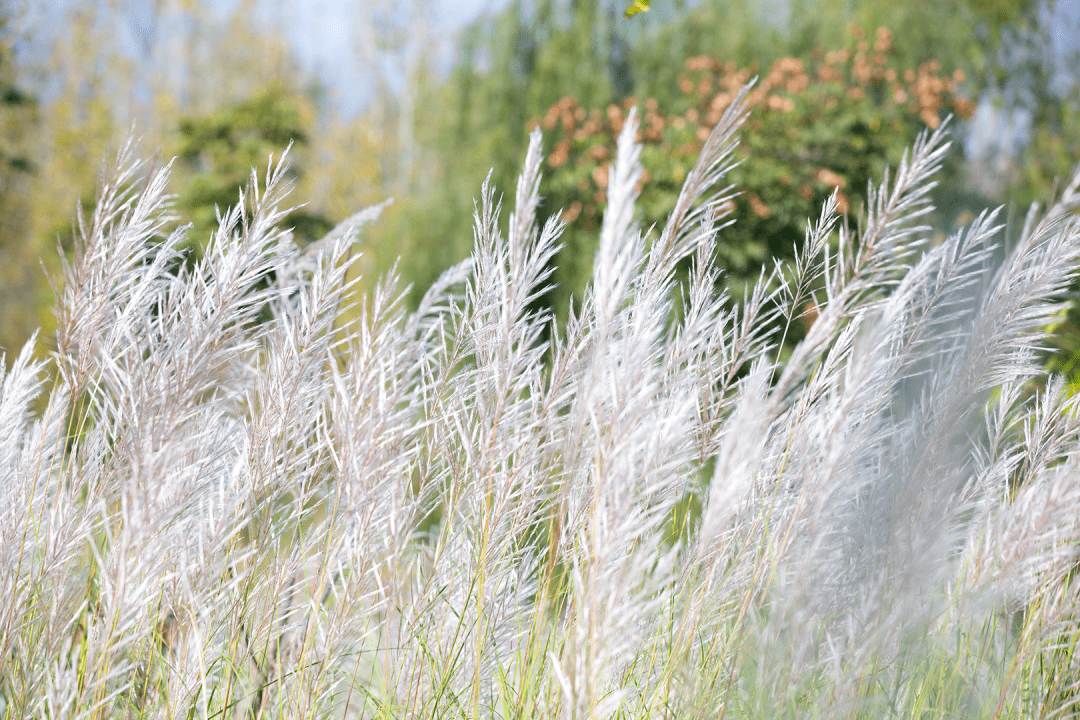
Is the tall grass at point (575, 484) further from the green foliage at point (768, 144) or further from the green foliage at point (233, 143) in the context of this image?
the green foliage at point (233, 143)

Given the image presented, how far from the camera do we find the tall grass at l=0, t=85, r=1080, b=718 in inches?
34.7

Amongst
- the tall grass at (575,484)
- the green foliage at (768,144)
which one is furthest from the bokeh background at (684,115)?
the tall grass at (575,484)

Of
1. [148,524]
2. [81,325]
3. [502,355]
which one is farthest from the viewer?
[81,325]

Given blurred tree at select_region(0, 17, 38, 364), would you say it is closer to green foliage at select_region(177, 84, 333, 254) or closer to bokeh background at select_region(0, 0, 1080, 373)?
bokeh background at select_region(0, 0, 1080, 373)

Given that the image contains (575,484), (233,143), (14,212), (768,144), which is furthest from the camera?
(14,212)

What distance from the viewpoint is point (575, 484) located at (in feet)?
3.63

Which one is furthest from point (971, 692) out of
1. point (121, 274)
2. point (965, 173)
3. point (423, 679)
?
point (965, 173)

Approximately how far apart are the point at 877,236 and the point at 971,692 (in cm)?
78

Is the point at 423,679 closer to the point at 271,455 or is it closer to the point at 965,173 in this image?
the point at 271,455

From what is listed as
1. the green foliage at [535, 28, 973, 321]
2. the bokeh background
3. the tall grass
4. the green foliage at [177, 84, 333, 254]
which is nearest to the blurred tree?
the bokeh background

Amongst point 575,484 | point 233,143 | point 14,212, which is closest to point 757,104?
point 233,143

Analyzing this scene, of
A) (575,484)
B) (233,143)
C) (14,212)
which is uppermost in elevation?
(233,143)

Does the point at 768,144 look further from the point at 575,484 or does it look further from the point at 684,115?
the point at 575,484

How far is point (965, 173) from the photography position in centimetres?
588
